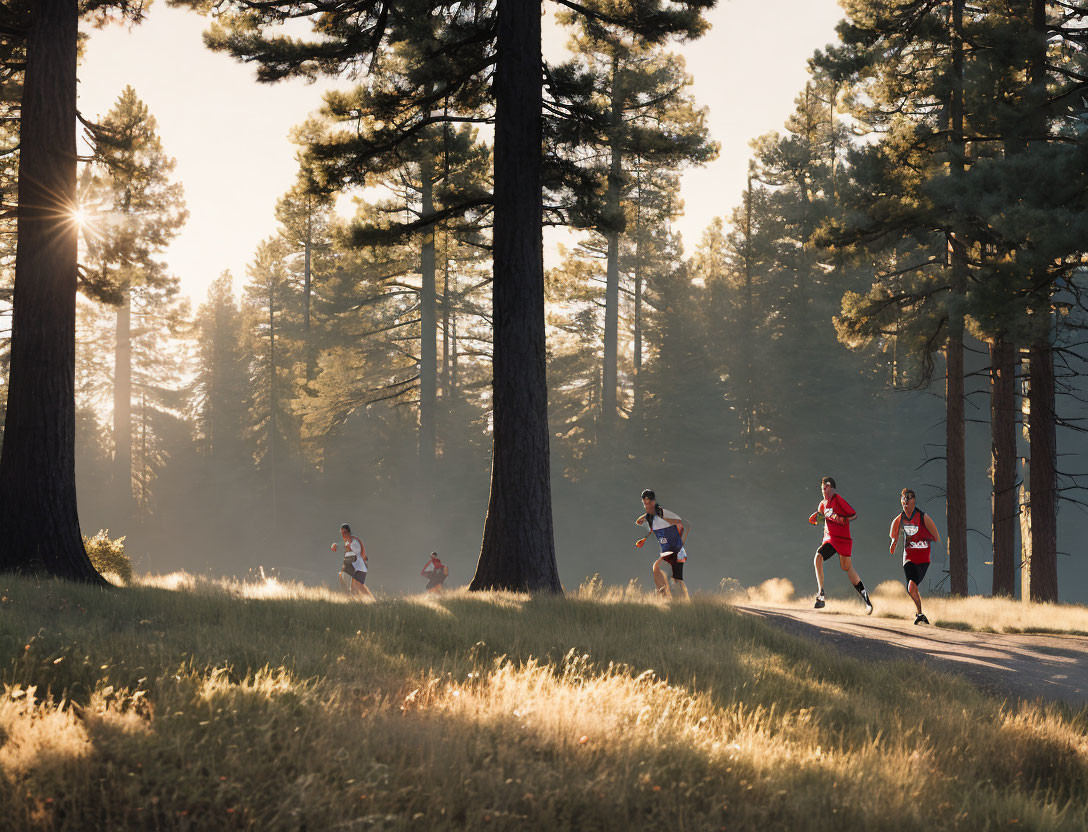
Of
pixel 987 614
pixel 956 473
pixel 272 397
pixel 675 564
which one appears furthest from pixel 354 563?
pixel 272 397

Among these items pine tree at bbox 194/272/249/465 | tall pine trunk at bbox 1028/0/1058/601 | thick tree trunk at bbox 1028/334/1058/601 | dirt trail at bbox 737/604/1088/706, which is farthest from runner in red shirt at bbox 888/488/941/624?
pine tree at bbox 194/272/249/465

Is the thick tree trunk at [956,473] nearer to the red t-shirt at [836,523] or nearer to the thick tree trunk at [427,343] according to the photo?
the red t-shirt at [836,523]

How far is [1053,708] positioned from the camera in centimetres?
644

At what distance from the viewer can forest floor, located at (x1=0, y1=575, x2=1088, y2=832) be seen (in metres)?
3.61

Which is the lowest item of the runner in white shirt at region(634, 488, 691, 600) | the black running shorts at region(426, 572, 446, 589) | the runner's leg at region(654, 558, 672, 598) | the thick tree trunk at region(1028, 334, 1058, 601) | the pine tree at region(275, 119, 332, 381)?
the black running shorts at region(426, 572, 446, 589)

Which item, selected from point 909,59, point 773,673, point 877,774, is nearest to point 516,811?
point 877,774

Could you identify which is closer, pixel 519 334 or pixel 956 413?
pixel 519 334

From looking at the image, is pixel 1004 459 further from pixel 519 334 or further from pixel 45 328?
pixel 45 328

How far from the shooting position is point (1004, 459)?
54.3ft

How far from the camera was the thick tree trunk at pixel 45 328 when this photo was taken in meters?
9.99

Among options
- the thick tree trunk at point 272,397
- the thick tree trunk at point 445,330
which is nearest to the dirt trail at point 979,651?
the thick tree trunk at point 445,330

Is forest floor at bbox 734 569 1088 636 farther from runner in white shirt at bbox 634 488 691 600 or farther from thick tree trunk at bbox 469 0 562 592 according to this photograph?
thick tree trunk at bbox 469 0 562 592

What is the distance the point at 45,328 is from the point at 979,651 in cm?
1185

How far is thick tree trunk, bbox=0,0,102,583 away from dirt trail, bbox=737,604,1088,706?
8.89m
